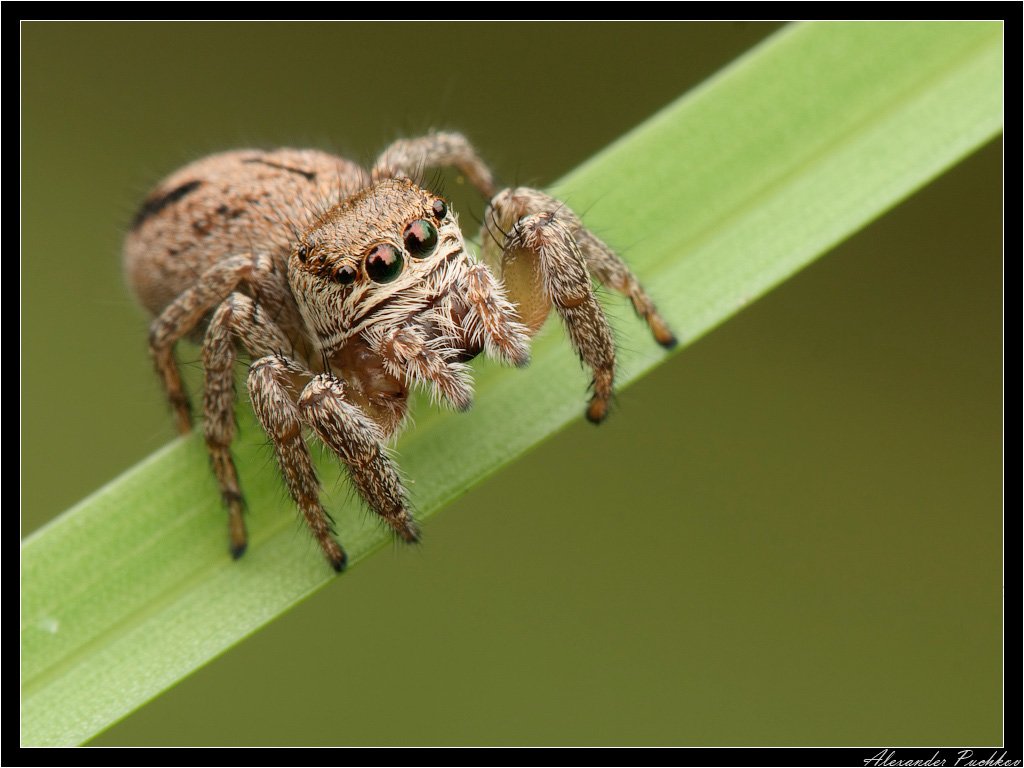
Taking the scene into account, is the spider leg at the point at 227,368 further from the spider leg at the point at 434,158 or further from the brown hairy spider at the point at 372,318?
the spider leg at the point at 434,158

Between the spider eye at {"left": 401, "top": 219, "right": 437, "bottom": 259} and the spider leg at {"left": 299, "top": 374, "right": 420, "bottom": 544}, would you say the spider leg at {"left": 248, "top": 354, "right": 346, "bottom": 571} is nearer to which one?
the spider leg at {"left": 299, "top": 374, "right": 420, "bottom": 544}

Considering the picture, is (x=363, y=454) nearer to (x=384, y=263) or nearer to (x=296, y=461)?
(x=296, y=461)

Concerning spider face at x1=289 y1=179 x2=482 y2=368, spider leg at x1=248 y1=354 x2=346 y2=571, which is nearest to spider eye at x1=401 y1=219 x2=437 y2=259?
spider face at x1=289 y1=179 x2=482 y2=368

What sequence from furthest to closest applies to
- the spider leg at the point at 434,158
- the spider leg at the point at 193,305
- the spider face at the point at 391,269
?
the spider leg at the point at 434,158
the spider leg at the point at 193,305
the spider face at the point at 391,269

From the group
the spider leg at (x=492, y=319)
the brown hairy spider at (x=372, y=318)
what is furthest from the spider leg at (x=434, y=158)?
the spider leg at (x=492, y=319)

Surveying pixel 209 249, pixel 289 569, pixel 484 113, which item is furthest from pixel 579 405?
pixel 484 113
